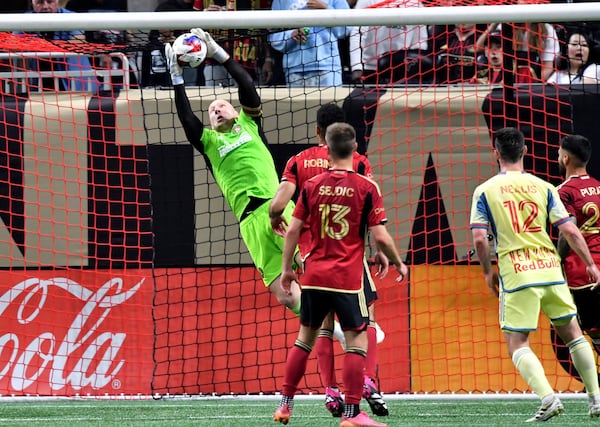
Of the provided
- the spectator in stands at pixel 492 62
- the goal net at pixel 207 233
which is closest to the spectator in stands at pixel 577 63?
the goal net at pixel 207 233

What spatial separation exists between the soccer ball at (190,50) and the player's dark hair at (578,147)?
273 centimetres

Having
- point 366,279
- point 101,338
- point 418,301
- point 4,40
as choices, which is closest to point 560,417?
point 366,279

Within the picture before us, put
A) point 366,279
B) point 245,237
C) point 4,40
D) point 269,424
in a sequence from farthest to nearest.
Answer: point 4,40
point 245,237
point 366,279
point 269,424

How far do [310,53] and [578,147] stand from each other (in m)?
3.52

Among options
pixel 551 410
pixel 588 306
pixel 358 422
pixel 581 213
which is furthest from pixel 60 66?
pixel 551 410

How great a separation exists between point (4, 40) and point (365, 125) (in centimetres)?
323

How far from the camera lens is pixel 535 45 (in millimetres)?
10508

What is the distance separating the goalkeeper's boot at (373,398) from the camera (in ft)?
25.7

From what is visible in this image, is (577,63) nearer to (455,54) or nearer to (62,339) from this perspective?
(455,54)

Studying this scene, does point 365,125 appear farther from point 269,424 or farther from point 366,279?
point 269,424

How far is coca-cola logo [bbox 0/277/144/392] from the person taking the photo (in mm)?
10164

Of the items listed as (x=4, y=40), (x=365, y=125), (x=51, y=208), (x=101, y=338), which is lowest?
(x=101, y=338)

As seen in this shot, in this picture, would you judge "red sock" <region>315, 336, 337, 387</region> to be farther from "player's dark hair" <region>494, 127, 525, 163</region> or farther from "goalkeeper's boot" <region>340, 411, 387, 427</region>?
"player's dark hair" <region>494, 127, 525, 163</region>

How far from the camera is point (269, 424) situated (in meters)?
7.54
